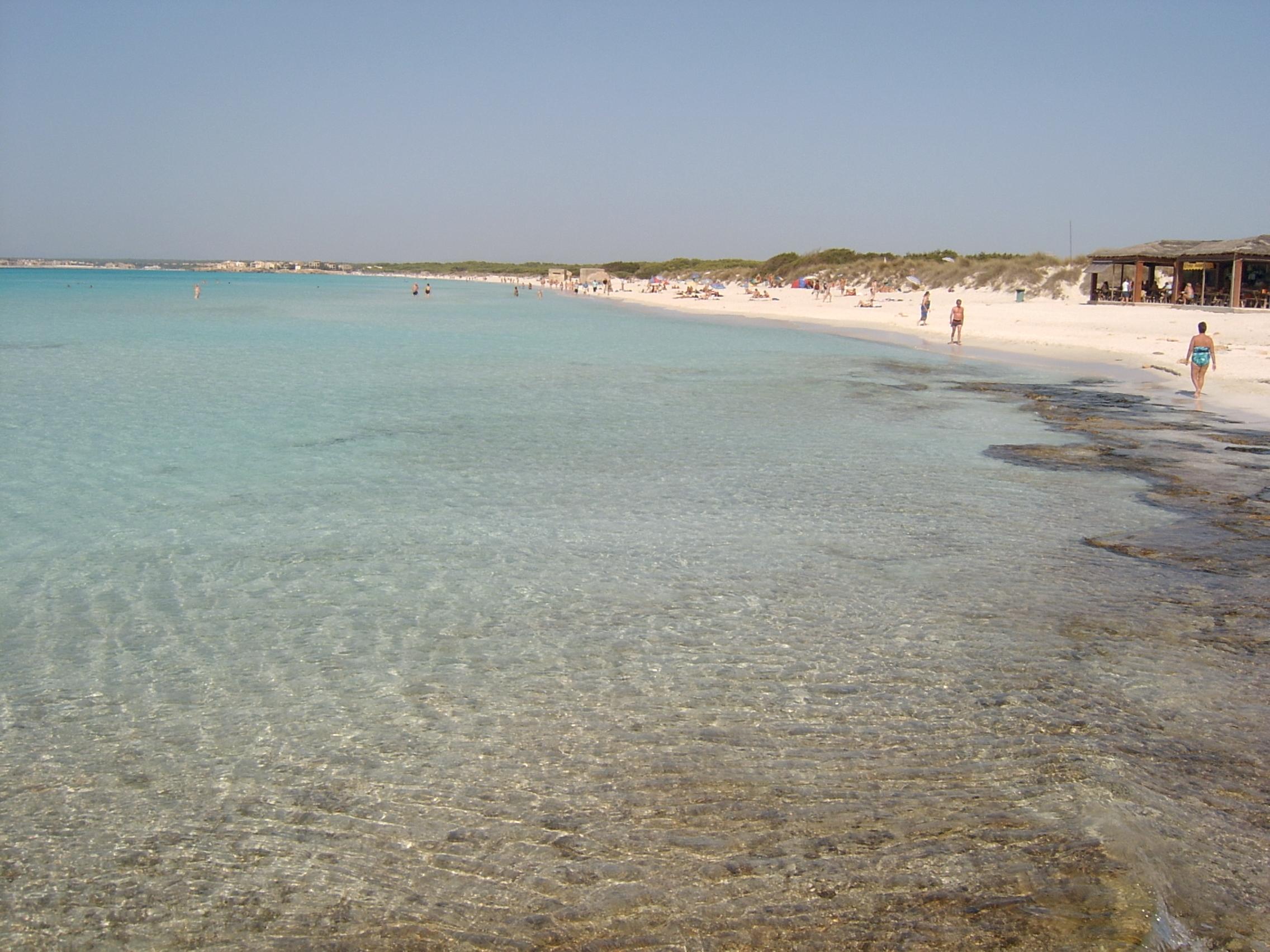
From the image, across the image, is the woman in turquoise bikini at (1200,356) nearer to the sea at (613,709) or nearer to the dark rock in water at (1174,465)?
the dark rock in water at (1174,465)

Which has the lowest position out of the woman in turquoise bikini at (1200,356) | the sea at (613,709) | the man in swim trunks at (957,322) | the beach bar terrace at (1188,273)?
the sea at (613,709)

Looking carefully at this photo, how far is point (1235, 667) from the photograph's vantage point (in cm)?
561

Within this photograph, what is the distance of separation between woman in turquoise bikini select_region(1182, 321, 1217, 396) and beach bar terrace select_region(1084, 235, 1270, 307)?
18500mm

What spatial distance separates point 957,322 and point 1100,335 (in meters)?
4.15

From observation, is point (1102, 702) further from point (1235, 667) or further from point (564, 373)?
point (564, 373)

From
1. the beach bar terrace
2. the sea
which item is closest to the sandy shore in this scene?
the beach bar terrace

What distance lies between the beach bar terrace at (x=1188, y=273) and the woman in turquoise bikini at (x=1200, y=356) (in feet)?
60.7

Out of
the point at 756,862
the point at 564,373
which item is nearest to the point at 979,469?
the point at 756,862

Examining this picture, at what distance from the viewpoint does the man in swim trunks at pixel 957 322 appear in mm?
29125


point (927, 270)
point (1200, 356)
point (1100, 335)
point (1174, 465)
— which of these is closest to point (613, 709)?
point (1174, 465)

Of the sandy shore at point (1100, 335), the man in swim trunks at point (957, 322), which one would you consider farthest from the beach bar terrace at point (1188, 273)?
the man in swim trunks at point (957, 322)

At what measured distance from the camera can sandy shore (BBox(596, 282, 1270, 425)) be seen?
712 inches

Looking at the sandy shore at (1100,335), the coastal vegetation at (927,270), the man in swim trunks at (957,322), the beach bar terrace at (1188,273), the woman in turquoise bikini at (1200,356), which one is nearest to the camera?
the woman in turquoise bikini at (1200,356)

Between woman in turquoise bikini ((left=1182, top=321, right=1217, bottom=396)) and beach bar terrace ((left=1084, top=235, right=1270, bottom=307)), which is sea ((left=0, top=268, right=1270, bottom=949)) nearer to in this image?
woman in turquoise bikini ((left=1182, top=321, right=1217, bottom=396))
